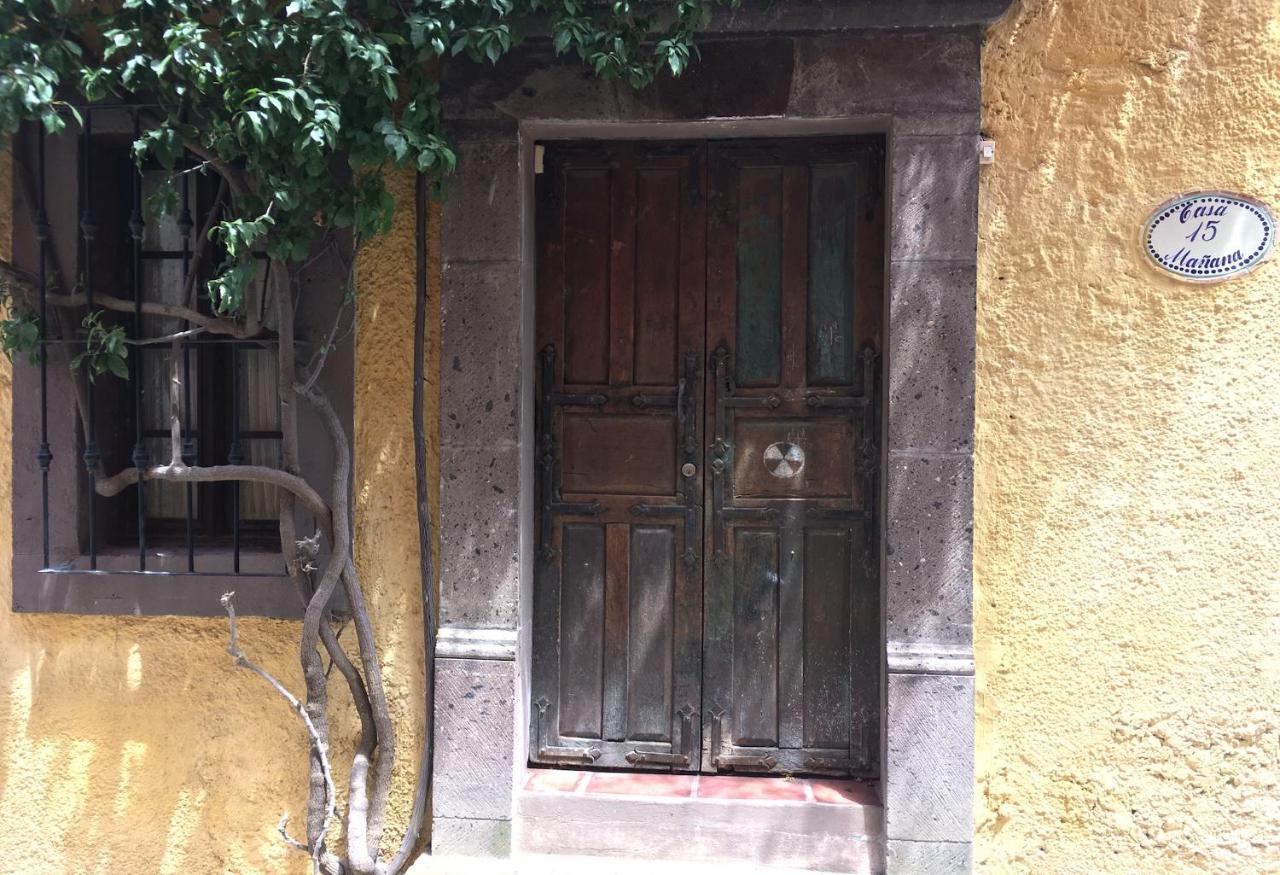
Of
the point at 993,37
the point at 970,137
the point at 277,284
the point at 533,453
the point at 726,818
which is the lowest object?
the point at 726,818

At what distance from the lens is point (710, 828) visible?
Result: 10.2 ft

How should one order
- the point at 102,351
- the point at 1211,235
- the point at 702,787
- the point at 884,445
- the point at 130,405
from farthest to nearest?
1. the point at 130,405
2. the point at 702,787
3. the point at 884,445
4. the point at 102,351
5. the point at 1211,235

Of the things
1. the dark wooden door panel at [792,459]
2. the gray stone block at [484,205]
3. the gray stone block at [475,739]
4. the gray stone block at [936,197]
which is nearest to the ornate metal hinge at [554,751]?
the gray stone block at [475,739]

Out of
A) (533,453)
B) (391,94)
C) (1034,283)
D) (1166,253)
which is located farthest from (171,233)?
(1166,253)

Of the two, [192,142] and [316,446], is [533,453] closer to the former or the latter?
[316,446]

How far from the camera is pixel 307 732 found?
3199 millimetres

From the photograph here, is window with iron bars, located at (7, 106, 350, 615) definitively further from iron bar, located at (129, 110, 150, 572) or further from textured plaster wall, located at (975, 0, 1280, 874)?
textured plaster wall, located at (975, 0, 1280, 874)

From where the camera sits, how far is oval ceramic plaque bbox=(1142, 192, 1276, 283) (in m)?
2.93

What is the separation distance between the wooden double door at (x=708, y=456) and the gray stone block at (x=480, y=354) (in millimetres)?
267

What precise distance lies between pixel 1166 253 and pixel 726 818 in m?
2.36

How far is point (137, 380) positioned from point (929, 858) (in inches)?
126

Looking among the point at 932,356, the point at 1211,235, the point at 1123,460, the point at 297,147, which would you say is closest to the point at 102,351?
the point at 297,147

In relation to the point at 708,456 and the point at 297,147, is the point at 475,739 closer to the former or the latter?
the point at 708,456

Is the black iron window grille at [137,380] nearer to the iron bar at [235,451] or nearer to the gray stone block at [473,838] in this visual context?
the iron bar at [235,451]
